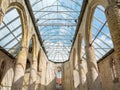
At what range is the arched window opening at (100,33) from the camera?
1386 cm

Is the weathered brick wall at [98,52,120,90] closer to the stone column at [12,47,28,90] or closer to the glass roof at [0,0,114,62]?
the glass roof at [0,0,114,62]

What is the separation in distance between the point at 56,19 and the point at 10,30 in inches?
240

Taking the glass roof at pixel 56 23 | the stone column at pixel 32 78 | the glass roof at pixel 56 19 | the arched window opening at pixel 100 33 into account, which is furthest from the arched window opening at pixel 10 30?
the arched window opening at pixel 100 33

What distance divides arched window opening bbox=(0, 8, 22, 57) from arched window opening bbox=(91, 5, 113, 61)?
24.3ft

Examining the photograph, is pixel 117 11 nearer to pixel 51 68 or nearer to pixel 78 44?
pixel 78 44

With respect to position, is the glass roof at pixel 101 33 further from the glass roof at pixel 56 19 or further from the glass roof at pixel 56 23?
the glass roof at pixel 56 19

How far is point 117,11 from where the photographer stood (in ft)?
23.1

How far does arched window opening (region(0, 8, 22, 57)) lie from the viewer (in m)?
13.4

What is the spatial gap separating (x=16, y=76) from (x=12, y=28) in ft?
17.8

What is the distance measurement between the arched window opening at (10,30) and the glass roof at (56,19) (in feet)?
7.56

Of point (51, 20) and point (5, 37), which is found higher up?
point (51, 20)

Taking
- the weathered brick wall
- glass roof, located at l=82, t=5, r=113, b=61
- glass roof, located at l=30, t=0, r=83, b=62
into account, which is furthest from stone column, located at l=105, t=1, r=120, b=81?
the weathered brick wall

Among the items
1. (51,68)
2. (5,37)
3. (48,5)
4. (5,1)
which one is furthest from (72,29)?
(5,1)

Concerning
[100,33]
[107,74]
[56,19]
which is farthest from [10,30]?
[107,74]
